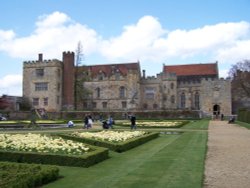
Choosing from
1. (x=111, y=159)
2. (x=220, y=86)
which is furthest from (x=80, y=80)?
(x=111, y=159)

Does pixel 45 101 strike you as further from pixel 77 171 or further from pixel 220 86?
pixel 77 171

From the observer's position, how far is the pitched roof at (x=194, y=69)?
7688cm

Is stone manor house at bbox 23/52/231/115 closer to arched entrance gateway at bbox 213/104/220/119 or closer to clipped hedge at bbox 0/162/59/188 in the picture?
arched entrance gateway at bbox 213/104/220/119

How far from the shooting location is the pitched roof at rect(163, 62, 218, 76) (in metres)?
76.9

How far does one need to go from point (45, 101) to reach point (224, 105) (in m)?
31.2

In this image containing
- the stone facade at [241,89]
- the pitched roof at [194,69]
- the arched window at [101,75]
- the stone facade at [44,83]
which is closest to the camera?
the stone facade at [44,83]

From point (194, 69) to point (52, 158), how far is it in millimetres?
69497

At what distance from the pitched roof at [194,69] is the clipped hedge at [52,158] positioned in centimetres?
6714

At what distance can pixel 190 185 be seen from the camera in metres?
8.65

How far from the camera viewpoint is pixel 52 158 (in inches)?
456

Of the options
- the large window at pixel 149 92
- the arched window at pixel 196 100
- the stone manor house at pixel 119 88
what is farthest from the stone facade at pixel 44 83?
the arched window at pixel 196 100

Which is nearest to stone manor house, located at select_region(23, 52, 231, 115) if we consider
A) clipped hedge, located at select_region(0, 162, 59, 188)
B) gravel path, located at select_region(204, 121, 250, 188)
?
gravel path, located at select_region(204, 121, 250, 188)

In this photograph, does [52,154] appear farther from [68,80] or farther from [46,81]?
[46,81]

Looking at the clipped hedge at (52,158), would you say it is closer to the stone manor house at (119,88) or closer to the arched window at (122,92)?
the stone manor house at (119,88)
